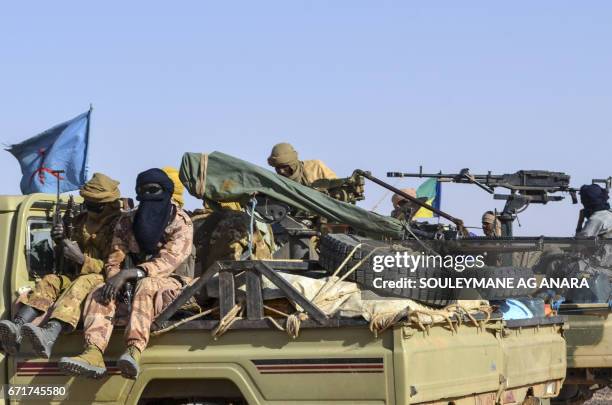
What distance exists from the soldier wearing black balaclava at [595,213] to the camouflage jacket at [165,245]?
15.3 ft

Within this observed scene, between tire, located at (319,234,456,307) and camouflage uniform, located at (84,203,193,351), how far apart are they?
2.93 feet

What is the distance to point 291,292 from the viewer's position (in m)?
6.81

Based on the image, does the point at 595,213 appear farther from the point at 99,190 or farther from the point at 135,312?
the point at 135,312

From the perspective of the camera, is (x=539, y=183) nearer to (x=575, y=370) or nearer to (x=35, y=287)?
(x=575, y=370)

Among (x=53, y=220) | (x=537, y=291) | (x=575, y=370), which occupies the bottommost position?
(x=575, y=370)

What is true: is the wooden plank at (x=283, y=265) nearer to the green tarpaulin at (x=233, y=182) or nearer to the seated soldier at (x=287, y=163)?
the green tarpaulin at (x=233, y=182)

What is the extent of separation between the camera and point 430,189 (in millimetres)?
16688

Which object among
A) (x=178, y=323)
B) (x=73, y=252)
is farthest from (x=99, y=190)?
(x=178, y=323)

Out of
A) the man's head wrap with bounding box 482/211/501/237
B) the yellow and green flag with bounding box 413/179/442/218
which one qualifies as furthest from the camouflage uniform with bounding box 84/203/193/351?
the yellow and green flag with bounding box 413/179/442/218

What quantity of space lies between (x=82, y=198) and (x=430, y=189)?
8.93 meters

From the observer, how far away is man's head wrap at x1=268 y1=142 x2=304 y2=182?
955cm

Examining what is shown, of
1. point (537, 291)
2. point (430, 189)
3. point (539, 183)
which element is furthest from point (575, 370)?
point (430, 189)

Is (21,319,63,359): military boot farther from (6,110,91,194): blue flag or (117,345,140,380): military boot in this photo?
(6,110,91,194): blue flag

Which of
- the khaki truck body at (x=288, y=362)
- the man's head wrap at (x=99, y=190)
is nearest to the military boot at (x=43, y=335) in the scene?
the khaki truck body at (x=288, y=362)
